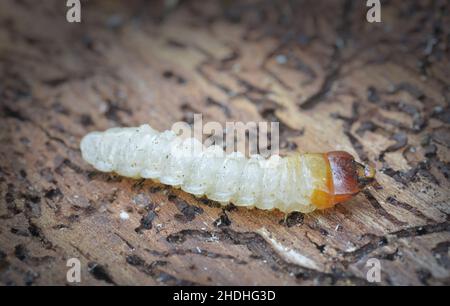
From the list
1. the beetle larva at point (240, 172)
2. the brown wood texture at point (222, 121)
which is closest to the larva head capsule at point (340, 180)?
the beetle larva at point (240, 172)

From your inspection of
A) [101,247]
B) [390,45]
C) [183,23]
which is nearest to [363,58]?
[390,45]

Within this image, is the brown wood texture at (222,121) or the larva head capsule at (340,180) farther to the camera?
the larva head capsule at (340,180)

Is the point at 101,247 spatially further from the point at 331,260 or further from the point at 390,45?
the point at 390,45

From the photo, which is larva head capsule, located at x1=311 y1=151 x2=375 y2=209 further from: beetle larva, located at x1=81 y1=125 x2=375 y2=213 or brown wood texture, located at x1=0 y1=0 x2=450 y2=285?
brown wood texture, located at x1=0 y1=0 x2=450 y2=285

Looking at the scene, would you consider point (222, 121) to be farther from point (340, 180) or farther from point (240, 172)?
point (340, 180)

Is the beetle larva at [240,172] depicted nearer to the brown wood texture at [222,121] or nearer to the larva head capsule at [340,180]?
the larva head capsule at [340,180]

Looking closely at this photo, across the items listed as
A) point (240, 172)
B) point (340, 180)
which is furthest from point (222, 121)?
point (340, 180)
